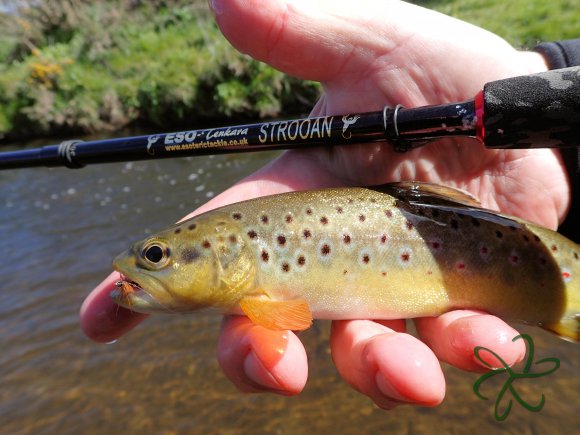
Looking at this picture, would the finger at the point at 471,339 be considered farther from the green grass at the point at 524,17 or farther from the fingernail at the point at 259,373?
the green grass at the point at 524,17

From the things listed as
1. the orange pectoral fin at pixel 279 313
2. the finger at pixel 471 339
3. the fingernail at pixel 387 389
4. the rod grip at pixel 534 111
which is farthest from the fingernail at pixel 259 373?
the rod grip at pixel 534 111

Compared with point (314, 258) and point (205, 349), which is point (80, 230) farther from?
point (314, 258)

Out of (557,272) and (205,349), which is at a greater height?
(557,272)

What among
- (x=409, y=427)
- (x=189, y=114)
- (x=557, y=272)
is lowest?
(x=409, y=427)

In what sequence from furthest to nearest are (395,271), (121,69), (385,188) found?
(121,69) < (385,188) < (395,271)

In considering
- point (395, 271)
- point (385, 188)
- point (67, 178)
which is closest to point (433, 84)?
point (385, 188)

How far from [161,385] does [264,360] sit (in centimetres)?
268

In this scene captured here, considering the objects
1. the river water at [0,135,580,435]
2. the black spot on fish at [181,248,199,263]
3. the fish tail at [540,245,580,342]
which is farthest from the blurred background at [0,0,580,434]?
the black spot on fish at [181,248,199,263]

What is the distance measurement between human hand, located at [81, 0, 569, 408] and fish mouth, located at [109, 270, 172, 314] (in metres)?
0.24

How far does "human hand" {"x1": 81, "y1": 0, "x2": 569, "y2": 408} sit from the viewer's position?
2.12m

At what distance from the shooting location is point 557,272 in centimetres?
235

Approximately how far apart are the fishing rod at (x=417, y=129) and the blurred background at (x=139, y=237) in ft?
7.40

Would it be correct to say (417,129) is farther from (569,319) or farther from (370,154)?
(569,319)

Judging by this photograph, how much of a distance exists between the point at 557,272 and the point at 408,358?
1012mm
